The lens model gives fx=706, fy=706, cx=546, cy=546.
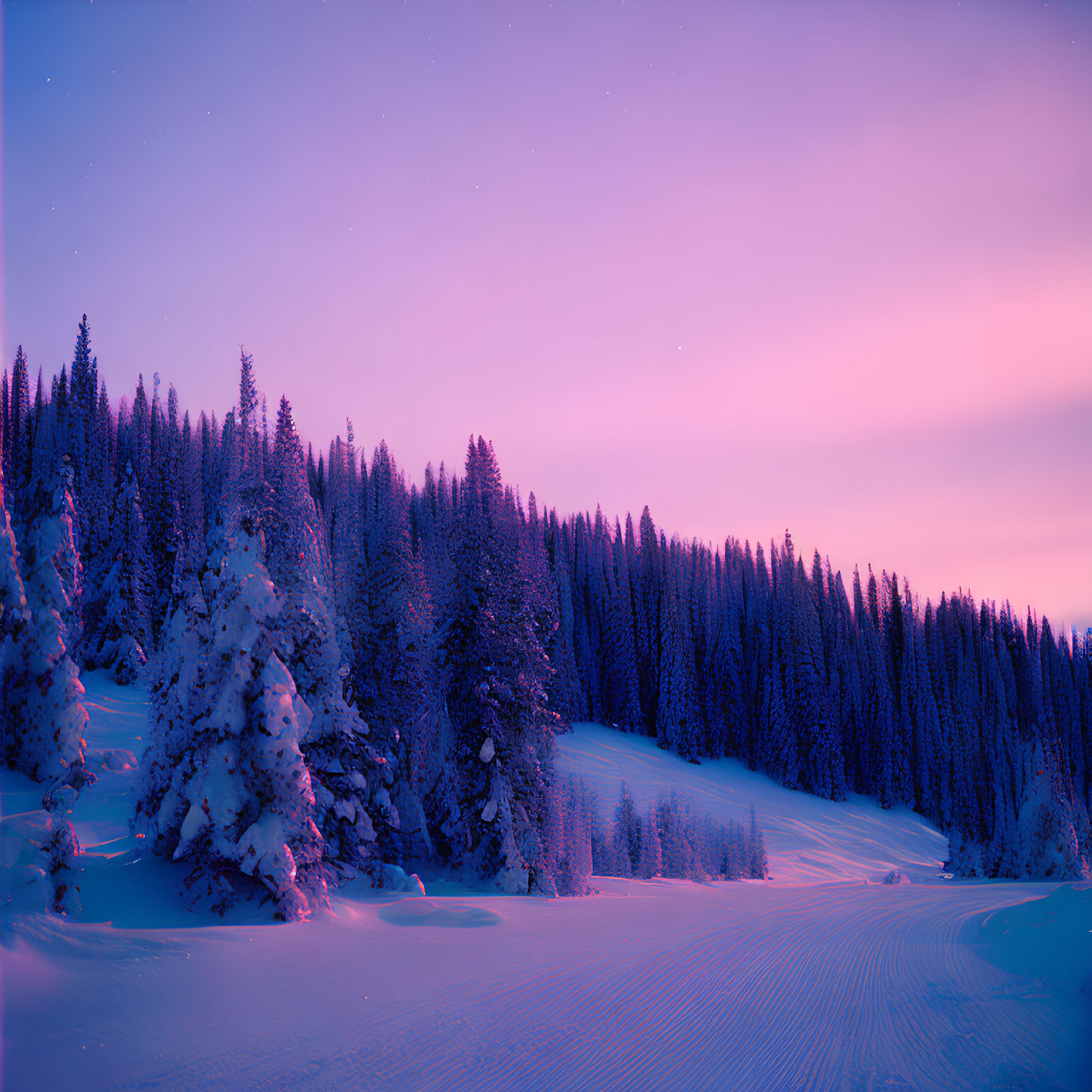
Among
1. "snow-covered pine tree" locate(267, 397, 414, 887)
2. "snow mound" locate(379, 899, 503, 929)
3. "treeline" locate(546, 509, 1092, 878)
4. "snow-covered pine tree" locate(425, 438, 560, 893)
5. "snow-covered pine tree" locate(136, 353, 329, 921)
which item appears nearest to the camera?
"snow-covered pine tree" locate(136, 353, 329, 921)

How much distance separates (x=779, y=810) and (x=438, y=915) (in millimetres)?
40683

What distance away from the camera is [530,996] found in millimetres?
9844

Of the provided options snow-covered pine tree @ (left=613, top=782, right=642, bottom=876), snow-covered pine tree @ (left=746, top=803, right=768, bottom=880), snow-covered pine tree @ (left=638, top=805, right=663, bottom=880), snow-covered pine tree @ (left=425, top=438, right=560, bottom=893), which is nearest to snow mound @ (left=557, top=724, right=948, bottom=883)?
snow-covered pine tree @ (left=746, top=803, right=768, bottom=880)

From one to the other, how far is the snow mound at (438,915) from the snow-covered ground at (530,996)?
0.23ft

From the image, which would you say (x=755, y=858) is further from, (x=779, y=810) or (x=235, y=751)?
(x=235, y=751)

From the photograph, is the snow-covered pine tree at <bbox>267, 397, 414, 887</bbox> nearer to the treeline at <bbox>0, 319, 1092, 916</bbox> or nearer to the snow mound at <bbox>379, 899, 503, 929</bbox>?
the treeline at <bbox>0, 319, 1092, 916</bbox>

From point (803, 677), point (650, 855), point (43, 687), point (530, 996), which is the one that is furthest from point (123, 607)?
point (803, 677)

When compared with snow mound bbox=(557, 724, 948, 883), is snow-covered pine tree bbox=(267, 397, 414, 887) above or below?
above

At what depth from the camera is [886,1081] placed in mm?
7879

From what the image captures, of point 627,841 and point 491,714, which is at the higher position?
point 491,714

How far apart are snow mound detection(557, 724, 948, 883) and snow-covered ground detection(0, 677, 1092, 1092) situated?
21.1m

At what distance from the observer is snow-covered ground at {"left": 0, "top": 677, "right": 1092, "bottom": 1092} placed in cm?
743

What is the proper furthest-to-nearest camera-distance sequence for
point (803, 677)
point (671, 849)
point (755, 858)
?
point (803, 677) → point (755, 858) → point (671, 849)

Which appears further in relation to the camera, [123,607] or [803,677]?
[803,677]
